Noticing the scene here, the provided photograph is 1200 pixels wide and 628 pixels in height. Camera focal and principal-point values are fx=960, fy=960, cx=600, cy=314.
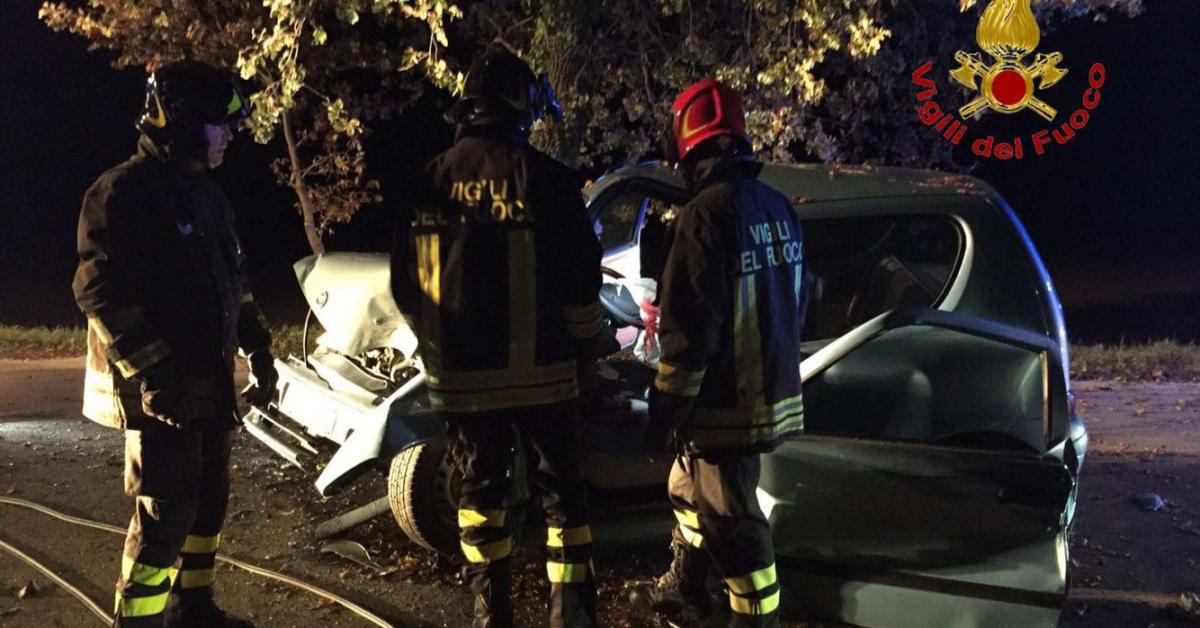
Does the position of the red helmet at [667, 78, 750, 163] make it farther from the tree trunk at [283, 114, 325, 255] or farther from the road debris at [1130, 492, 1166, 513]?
the tree trunk at [283, 114, 325, 255]

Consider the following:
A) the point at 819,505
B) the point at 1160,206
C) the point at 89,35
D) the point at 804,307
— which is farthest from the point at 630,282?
the point at 1160,206

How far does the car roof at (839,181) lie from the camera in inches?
166

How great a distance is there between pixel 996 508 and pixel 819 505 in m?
0.56

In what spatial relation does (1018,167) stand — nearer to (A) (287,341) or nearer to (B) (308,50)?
(A) (287,341)

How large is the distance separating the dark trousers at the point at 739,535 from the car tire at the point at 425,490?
1228mm

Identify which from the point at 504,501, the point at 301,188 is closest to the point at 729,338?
the point at 504,501

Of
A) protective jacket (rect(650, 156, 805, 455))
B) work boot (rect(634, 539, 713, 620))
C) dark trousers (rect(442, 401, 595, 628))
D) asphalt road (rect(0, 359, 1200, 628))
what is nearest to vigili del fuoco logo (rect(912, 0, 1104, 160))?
asphalt road (rect(0, 359, 1200, 628))

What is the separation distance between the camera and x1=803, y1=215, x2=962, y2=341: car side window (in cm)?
434

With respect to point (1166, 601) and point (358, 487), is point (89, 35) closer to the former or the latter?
point (358, 487)

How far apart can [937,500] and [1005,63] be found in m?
7.15

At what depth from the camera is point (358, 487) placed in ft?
17.2

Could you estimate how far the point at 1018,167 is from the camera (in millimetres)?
32688

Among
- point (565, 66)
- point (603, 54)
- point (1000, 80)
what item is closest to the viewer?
point (565, 66)

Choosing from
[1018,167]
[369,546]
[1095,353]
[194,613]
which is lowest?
[1095,353]
